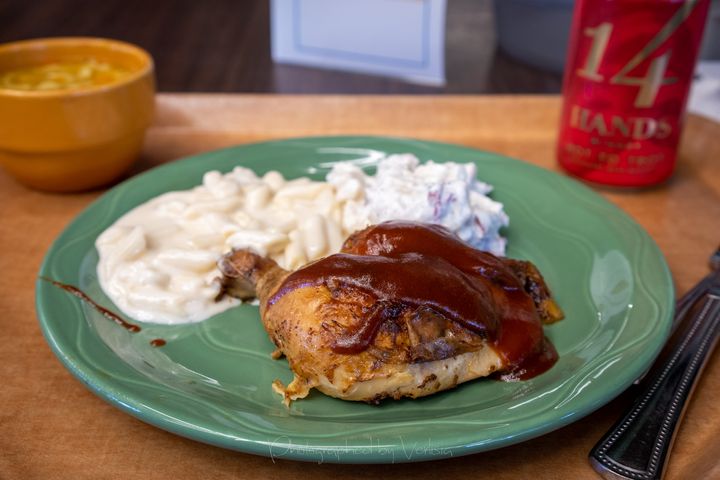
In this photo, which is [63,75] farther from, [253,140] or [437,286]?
[437,286]

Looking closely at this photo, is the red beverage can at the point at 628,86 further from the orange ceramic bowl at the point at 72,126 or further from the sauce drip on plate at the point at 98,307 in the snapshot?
the sauce drip on plate at the point at 98,307

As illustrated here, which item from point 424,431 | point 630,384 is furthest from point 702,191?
point 424,431

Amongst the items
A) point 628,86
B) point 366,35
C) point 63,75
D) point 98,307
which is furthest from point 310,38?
point 98,307

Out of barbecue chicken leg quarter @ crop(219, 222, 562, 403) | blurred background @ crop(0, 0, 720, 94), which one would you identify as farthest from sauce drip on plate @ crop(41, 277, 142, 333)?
blurred background @ crop(0, 0, 720, 94)

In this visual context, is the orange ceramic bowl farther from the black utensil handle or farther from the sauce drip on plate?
the black utensil handle

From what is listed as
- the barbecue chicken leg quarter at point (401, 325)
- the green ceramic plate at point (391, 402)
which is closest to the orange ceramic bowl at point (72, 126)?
the green ceramic plate at point (391, 402)

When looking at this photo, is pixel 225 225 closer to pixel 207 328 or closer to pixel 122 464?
pixel 207 328
